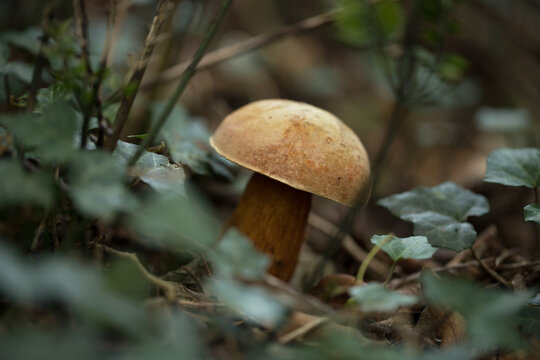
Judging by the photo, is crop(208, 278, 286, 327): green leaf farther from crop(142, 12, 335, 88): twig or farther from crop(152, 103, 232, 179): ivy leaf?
crop(142, 12, 335, 88): twig

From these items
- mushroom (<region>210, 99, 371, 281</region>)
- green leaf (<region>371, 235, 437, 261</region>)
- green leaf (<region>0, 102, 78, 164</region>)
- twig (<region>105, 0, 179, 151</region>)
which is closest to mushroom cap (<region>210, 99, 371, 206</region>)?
mushroom (<region>210, 99, 371, 281</region>)

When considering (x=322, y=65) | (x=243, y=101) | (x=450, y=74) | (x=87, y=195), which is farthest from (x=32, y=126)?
(x=322, y=65)

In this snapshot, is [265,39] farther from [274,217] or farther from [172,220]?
[172,220]

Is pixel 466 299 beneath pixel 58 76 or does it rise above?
beneath

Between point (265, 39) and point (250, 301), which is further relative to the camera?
point (265, 39)

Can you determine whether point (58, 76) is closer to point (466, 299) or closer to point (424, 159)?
point (466, 299)

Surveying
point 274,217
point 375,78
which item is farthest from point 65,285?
point 375,78
